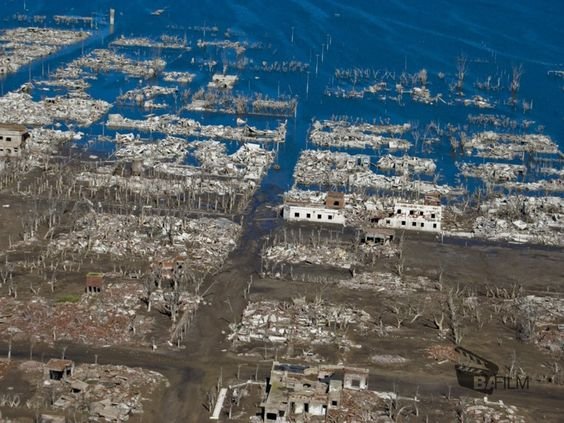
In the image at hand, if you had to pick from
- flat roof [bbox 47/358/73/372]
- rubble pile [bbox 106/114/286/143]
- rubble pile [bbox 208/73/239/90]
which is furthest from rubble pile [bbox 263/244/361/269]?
rubble pile [bbox 208/73/239/90]

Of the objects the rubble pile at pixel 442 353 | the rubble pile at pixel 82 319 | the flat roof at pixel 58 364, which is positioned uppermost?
the rubble pile at pixel 442 353

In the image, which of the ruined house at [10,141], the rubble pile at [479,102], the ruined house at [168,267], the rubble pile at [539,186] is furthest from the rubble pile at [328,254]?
the rubble pile at [479,102]

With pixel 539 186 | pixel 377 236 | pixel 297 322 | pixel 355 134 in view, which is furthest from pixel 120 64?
pixel 297 322

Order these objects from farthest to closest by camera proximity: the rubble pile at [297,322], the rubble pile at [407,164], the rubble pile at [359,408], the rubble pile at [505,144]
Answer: the rubble pile at [505,144]
the rubble pile at [407,164]
the rubble pile at [297,322]
the rubble pile at [359,408]

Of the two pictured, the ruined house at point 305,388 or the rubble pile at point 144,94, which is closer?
the ruined house at point 305,388

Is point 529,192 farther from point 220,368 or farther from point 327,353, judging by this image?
point 220,368

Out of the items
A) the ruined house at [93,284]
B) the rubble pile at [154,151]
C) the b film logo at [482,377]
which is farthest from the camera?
the rubble pile at [154,151]

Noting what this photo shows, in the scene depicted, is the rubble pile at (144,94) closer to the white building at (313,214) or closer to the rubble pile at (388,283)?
the white building at (313,214)
